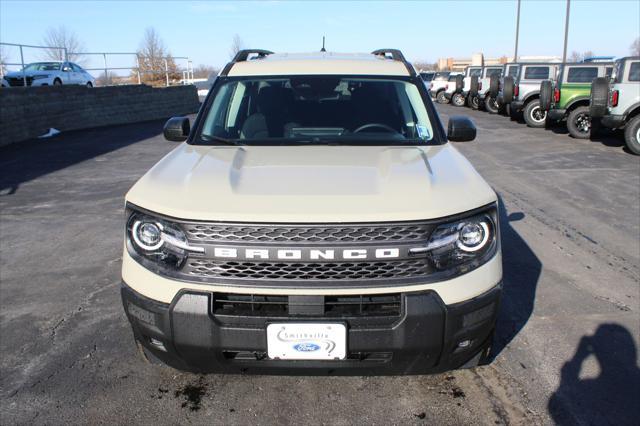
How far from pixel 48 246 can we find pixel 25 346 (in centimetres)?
233

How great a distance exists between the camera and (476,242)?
2568 millimetres

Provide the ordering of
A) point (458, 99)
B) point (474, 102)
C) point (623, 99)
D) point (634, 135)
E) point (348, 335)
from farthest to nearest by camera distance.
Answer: point (458, 99), point (474, 102), point (623, 99), point (634, 135), point (348, 335)

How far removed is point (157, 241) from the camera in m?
2.57

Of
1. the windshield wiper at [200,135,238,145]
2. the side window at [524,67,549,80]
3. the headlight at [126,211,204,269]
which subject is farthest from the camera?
the side window at [524,67,549,80]

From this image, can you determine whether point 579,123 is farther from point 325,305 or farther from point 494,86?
point 325,305

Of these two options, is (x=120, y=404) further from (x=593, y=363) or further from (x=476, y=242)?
(x=593, y=363)

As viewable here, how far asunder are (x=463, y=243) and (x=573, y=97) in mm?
13009

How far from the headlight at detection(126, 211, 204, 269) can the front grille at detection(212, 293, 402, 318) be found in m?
0.27

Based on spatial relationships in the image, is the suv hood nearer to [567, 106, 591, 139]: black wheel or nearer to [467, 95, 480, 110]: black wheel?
[567, 106, 591, 139]: black wheel

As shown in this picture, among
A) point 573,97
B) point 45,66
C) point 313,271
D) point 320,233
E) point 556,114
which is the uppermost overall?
point 45,66

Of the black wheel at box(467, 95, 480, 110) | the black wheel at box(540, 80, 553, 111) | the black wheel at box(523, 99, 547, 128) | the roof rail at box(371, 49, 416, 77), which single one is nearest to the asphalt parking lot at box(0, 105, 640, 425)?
the roof rail at box(371, 49, 416, 77)

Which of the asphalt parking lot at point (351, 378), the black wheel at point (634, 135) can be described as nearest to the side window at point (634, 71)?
the black wheel at point (634, 135)

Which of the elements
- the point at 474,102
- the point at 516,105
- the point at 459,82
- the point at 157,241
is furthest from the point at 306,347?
the point at 459,82

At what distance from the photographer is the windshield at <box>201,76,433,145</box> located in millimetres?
3791
